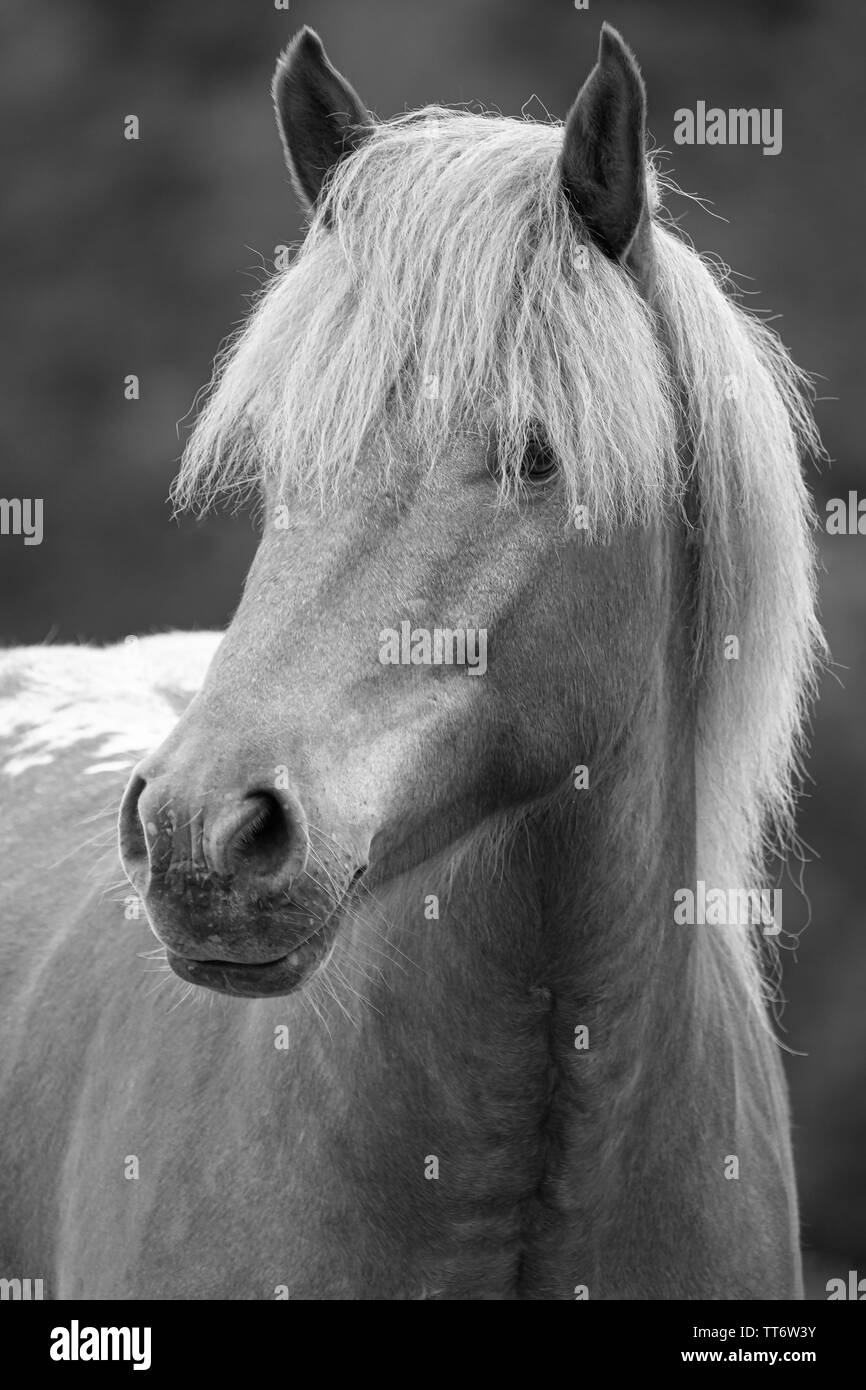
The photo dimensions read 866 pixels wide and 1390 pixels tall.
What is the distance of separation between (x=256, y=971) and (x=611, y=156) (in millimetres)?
1096

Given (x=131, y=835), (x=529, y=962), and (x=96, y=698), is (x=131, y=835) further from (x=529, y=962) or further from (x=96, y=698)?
(x=96, y=698)

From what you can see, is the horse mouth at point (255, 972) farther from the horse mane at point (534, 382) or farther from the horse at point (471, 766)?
the horse mane at point (534, 382)

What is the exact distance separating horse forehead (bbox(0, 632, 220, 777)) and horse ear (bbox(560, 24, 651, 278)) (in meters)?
1.64

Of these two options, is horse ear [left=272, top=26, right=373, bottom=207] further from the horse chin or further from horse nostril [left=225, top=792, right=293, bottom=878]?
the horse chin

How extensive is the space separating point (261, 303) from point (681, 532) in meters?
0.67

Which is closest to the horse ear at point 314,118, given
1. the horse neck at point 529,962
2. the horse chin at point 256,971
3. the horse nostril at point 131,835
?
the horse neck at point 529,962

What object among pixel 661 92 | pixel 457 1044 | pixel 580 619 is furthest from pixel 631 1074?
pixel 661 92

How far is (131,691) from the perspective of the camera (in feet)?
11.6

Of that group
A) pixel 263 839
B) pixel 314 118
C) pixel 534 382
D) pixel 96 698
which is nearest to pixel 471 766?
pixel 263 839

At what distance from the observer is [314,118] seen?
85.1 inches

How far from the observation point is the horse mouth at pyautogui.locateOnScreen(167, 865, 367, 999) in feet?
5.41

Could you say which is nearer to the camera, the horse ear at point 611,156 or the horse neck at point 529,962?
the horse ear at point 611,156

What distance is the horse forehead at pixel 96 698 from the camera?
131 inches
